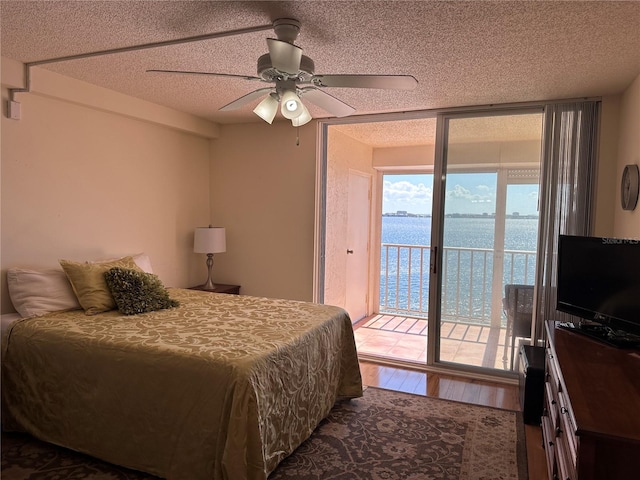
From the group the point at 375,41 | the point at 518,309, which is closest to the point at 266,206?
the point at 375,41

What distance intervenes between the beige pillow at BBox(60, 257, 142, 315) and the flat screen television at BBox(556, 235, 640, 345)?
3.09 m

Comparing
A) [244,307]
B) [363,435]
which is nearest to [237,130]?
[244,307]

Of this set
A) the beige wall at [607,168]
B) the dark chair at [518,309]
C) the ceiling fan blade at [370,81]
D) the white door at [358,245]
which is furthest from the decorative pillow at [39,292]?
the beige wall at [607,168]

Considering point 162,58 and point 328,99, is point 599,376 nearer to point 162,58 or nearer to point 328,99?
point 328,99

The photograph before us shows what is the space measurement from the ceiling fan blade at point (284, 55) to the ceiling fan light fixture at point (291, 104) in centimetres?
27

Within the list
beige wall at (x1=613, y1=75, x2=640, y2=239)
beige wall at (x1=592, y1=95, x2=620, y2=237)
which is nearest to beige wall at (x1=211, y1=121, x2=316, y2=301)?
beige wall at (x1=592, y1=95, x2=620, y2=237)

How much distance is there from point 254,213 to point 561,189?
2.93m

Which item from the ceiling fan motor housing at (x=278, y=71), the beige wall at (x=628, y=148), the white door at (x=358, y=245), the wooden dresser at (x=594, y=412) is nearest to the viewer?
the wooden dresser at (x=594, y=412)

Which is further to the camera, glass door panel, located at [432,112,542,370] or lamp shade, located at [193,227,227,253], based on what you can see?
lamp shade, located at [193,227,227,253]

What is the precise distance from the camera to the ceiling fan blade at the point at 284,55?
186 cm

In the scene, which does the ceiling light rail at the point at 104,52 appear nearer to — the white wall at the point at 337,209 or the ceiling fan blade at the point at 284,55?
the ceiling fan blade at the point at 284,55

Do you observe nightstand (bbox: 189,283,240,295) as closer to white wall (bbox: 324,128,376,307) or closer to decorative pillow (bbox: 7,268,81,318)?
white wall (bbox: 324,128,376,307)

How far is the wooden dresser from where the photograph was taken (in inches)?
55.1

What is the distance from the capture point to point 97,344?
7.88 ft
